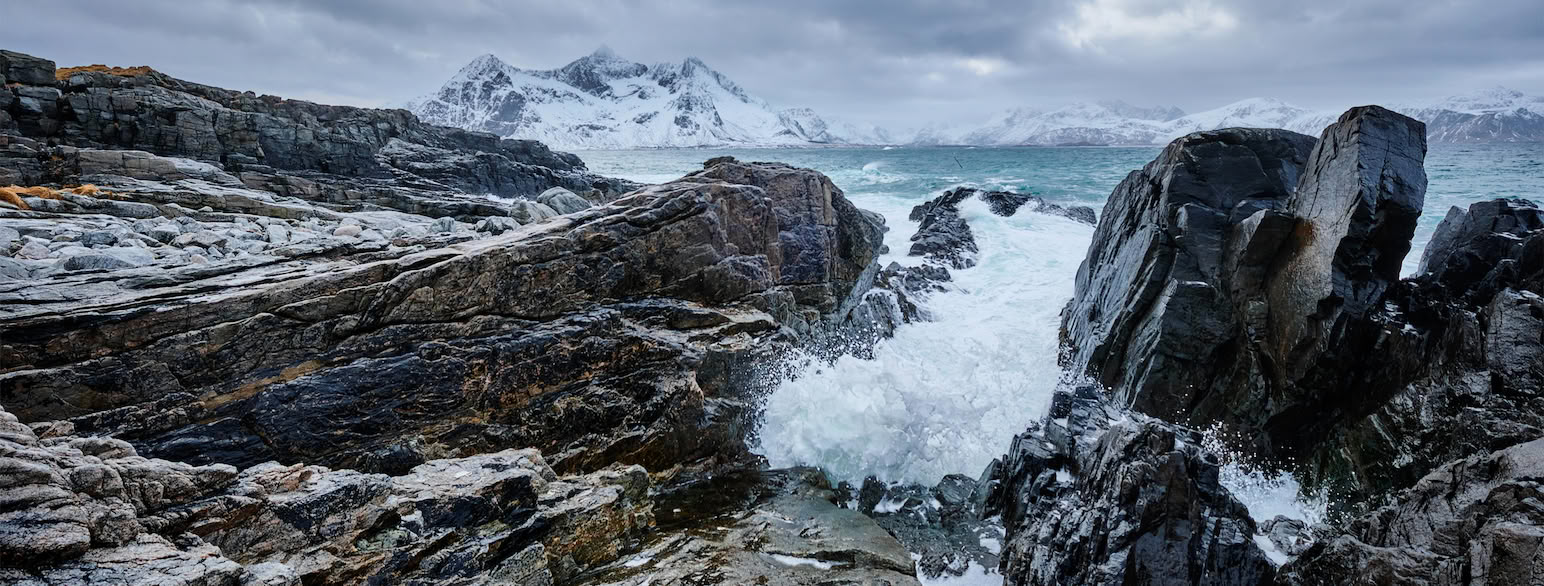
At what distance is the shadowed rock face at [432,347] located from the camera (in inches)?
298

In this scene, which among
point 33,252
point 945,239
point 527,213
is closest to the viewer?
point 33,252

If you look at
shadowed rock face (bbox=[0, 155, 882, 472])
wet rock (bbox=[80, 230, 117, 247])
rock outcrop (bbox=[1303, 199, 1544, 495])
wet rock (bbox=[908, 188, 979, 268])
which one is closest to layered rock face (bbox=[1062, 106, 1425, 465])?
rock outcrop (bbox=[1303, 199, 1544, 495])

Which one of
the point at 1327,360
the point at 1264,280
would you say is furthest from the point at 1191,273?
the point at 1327,360

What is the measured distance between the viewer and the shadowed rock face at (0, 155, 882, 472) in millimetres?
7574

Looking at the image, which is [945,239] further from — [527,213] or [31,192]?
[31,192]

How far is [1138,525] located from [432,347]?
9.75m

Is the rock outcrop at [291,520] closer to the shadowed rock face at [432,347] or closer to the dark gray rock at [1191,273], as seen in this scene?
the shadowed rock face at [432,347]

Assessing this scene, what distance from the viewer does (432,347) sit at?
922cm

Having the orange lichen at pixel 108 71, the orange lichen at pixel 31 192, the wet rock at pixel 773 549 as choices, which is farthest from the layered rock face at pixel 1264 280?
the orange lichen at pixel 108 71

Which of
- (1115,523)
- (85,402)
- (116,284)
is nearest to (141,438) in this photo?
(85,402)

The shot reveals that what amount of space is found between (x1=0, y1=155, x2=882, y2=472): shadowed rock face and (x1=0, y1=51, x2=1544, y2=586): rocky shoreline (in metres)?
0.04

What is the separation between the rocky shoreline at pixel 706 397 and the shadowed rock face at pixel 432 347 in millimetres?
43

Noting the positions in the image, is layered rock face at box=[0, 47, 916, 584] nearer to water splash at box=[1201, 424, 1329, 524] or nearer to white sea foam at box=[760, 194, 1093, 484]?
white sea foam at box=[760, 194, 1093, 484]

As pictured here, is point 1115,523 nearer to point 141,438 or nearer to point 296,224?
point 141,438
